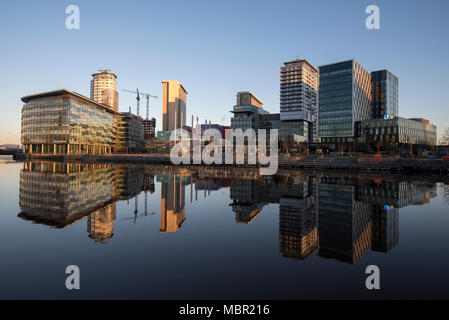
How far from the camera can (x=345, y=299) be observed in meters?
8.34

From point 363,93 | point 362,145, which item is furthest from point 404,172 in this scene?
point 363,93

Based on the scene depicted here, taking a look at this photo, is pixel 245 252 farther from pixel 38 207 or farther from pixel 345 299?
pixel 38 207

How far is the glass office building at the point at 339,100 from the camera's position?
160 meters

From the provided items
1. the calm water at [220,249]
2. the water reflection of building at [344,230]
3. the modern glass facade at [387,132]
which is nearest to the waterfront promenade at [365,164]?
the calm water at [220,249]

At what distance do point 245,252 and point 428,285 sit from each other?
7038mm

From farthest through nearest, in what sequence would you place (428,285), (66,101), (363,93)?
1. (363,93)
2. (66,101)
3. (428,285)

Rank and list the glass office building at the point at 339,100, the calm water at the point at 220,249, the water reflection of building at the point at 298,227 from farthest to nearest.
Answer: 1. the glass office building at the point at 339,100
2. the water reflection of building at the point at 298,227
3. the calm water at the point at 220,249

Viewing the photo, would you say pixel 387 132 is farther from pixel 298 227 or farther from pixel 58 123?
pixel 58 123

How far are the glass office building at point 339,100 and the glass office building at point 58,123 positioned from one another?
14951cm

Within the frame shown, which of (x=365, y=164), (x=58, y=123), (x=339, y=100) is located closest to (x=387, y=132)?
(x=339, y=100)

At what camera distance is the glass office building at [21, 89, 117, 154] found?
154 metres

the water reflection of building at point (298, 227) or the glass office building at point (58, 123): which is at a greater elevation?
the glass office building at point (58, 123)

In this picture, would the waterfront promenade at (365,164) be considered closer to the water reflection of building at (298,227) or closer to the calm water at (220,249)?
the calm water at (220,249)

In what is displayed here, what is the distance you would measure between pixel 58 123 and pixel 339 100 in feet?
554
